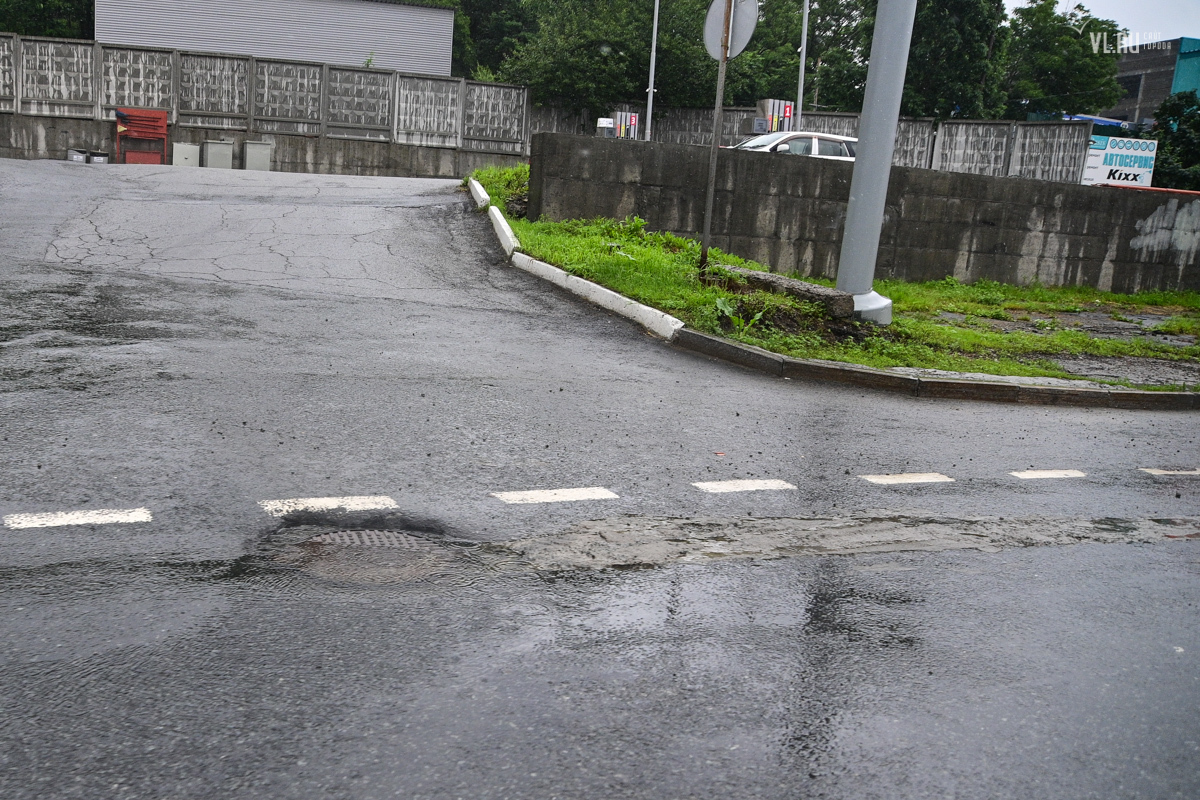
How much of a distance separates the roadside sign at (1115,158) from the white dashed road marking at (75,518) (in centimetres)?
2439

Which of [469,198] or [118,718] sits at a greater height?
[469,198]

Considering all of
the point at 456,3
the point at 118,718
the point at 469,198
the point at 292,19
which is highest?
the point at 456,3

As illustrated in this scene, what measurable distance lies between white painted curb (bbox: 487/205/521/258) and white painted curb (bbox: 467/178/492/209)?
0.48 meters

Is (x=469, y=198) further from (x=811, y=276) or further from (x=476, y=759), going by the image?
(x=476, y=759)

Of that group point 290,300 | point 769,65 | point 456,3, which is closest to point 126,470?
point 290,300

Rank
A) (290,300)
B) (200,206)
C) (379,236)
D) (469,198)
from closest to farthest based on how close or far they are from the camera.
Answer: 1. (290,300)
2. (379,236)
3. (200,206)
4. (469,198)

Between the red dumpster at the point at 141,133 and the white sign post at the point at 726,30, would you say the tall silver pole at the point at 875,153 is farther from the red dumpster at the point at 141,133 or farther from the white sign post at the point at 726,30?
the red dumpster at the point at 141,133

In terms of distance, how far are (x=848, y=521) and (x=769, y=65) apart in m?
50.6

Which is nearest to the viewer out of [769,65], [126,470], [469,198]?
[126,470]

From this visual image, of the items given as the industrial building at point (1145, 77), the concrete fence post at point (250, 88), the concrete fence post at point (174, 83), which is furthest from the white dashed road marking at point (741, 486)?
the industrial building at point (1145, 77)

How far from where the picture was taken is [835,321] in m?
10.1

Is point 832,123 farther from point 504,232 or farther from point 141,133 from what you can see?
point 141,133

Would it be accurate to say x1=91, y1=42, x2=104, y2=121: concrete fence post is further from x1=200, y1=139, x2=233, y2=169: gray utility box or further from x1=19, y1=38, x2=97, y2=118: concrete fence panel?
x1=200, y1=139, x2=233, y2=169: gray utility box

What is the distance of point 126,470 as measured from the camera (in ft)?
15.2
